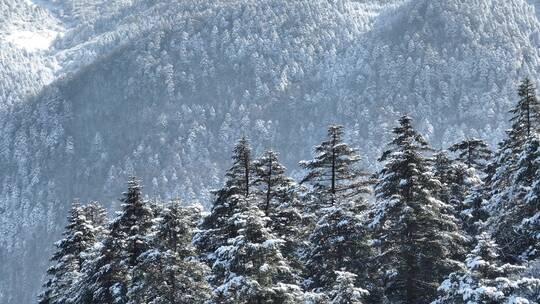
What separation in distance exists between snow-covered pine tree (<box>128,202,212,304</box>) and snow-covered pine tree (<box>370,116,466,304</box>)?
7.55 meters

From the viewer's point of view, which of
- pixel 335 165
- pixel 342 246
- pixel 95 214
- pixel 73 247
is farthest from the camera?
pixel 95 214

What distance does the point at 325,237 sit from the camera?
27.9m

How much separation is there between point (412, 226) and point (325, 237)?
158 inches

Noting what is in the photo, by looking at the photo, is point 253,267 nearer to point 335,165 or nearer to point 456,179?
point 335,165

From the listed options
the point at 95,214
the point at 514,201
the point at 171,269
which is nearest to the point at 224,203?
the point at 171,269

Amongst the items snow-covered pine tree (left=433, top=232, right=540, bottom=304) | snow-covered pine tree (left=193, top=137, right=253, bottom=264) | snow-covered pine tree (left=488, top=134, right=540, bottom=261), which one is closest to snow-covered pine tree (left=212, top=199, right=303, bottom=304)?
snow-covered pine tree (left=193, top=137, right=253, bottom=264)

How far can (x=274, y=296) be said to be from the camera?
22.9 m

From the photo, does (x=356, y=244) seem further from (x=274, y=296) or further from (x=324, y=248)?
(x=274, y=296)

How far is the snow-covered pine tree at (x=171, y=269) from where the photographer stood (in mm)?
24812

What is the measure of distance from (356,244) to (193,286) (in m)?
7.42

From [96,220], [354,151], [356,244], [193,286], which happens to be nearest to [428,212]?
[356,244]

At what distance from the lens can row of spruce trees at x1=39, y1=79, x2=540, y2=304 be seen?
2247 cm

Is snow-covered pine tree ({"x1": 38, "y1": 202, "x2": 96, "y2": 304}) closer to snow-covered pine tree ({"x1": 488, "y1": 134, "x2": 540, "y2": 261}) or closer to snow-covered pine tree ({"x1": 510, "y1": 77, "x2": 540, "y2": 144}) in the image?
snow-covered pine tree ({"x1": 488, "y1": 134, "x2": 540, "y2": 261})

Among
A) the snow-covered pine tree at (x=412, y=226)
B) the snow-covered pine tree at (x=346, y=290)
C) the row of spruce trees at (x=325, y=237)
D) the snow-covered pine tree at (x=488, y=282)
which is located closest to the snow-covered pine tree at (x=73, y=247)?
the row of spruce trees at (x=325, y=237)
